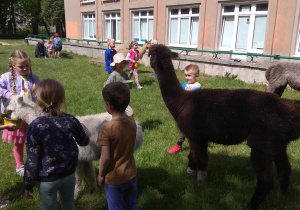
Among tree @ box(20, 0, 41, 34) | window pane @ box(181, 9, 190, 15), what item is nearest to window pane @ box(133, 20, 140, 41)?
window pane @ box(181, 9, 190, 15)

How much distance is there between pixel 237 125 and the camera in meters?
2.94

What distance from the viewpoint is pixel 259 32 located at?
38.3 ft

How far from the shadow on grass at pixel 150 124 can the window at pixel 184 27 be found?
31.0ft

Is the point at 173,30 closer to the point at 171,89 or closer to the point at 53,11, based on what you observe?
the point at 171,89

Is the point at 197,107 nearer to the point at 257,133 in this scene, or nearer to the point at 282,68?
the point at 257,133

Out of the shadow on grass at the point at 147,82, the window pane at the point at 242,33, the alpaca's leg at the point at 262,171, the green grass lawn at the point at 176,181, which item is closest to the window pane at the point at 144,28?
the window pane at the point at 242,33

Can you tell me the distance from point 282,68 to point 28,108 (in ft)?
20.9

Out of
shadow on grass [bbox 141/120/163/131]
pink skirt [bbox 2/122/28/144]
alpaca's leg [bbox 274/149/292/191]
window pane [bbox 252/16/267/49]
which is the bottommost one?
shadow on grass [bbox 141/120/163/131]

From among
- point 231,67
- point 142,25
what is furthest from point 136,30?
point 231,67

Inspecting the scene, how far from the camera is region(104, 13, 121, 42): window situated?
1966 cm

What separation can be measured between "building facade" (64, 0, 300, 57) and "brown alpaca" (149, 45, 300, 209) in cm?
891

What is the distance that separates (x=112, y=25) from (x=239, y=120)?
1897cm

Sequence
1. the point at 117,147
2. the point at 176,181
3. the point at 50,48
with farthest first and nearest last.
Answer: the point at 50,48 < the point at 176,181 < the point at 117,147

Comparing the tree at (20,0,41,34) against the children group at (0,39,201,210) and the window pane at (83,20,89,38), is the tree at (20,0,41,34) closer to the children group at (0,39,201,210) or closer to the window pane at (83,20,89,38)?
the window pane at (83,20,89,38)
